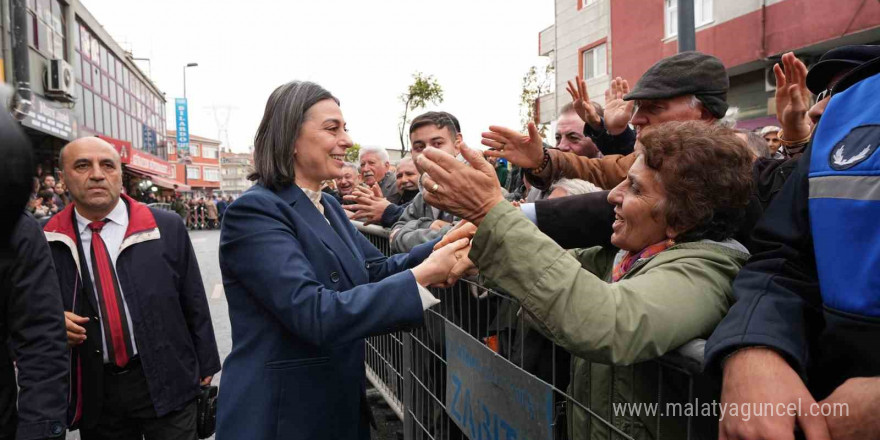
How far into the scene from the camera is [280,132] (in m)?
2.07

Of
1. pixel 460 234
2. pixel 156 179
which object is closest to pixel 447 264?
pixel 460 234

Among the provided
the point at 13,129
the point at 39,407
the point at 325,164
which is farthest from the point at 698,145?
the point at 39,407

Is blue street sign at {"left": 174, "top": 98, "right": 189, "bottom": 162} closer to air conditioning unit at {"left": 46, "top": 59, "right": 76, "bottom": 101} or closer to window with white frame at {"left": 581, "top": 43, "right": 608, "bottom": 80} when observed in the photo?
air conditioning unit at {"left": 46, "top": 59, "right": 76, "bottom": 101}

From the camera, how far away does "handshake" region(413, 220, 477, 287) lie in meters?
1.88

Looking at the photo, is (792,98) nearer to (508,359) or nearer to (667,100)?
(667,100)

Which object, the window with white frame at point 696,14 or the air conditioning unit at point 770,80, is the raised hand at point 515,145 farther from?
the window with white frame at point 696,14

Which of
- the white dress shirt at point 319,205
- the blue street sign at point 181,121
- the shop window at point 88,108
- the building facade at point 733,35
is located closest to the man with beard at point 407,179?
the white dress shirt at point 319,205

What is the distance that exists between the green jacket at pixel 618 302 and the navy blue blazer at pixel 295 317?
1.76 ft

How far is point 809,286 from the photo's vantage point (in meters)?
1.20

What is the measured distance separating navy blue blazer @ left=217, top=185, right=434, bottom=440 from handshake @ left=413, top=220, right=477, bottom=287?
80 millimetres

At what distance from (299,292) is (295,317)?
78mm

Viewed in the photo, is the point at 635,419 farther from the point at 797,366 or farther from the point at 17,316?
the point at 17,316

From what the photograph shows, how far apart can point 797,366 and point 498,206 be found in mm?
708

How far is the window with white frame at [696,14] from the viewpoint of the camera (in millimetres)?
13102
